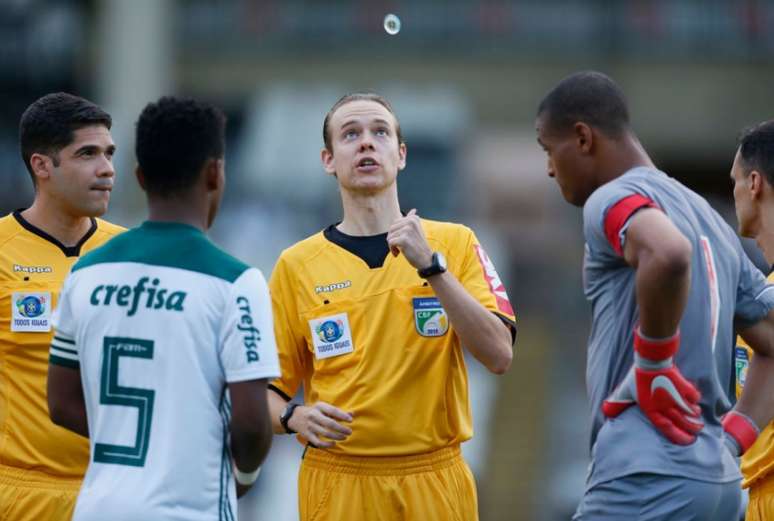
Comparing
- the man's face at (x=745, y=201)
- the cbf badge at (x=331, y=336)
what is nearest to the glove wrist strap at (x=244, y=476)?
the cbf badge at (x=331, y=336)

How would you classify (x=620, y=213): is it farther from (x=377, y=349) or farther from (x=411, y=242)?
(x=377, y=349)

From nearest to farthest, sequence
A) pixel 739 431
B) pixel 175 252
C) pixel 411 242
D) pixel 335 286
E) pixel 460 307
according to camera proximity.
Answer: pixel 175 252 < pixel 739 431 < pixel 411 242 < pixel 460 307 < pixel 335 286

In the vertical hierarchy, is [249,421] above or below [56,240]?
below

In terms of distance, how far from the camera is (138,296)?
485cm

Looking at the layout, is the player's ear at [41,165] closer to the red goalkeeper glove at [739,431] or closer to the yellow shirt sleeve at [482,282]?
the yellow shirt sleeve at [482,282]

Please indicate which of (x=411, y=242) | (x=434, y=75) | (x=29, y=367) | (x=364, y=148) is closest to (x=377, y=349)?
(x=411, y=242)

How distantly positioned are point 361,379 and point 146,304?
1.60m

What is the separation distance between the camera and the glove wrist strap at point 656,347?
4969 mm

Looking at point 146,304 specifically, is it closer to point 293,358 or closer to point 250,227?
point 293,358

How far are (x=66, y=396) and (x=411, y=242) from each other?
1520 mm

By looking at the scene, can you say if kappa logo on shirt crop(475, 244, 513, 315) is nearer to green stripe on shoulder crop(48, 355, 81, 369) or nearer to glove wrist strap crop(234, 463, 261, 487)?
glove wrist strap crop(234, 463, 261, 487)

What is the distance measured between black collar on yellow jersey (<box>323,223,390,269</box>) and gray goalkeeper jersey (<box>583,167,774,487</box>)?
51.8 inches

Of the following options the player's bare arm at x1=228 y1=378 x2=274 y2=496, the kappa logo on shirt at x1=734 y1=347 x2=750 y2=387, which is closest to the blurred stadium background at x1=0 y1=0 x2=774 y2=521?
the kappa logo on shirt at x1=734 y1=347 x2=750 y2=387

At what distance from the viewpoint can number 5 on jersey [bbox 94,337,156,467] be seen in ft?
15.7
